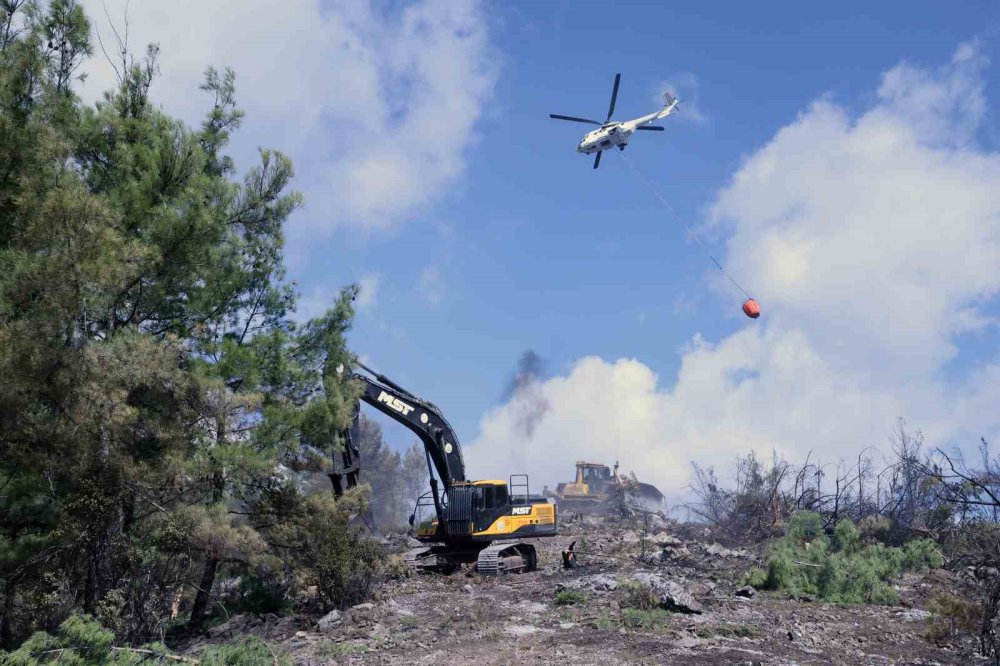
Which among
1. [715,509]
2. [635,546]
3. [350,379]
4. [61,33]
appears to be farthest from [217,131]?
[715,509]

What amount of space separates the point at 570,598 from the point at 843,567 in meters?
5.83

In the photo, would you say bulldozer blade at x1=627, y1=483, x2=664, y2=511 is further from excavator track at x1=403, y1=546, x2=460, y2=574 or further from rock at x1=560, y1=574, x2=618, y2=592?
rock at x1=560, y1=574, x2=618, y2=592

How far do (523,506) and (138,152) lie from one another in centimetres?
1234

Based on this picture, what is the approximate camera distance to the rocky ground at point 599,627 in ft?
35.0

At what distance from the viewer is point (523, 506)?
20234 mm

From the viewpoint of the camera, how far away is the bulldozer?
1721 inches

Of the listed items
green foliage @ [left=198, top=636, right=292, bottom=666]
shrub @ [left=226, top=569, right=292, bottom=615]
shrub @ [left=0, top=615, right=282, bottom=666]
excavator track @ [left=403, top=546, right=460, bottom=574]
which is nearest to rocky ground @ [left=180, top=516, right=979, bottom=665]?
shrub @ [left=226, top=569, right=292, bottom=615]

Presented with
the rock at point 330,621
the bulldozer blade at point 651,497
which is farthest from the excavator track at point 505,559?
the bulldozer blade at point 651,497

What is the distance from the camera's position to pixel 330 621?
45.3 feet

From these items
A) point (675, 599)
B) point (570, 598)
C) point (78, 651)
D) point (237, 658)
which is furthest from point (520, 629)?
point (78, 651)

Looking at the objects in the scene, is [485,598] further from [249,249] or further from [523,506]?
[249,249]

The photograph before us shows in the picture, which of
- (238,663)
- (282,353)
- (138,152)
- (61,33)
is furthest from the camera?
(282,353)

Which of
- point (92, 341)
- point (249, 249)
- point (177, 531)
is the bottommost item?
point (177, 531)

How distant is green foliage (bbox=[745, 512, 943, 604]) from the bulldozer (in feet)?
74.0
